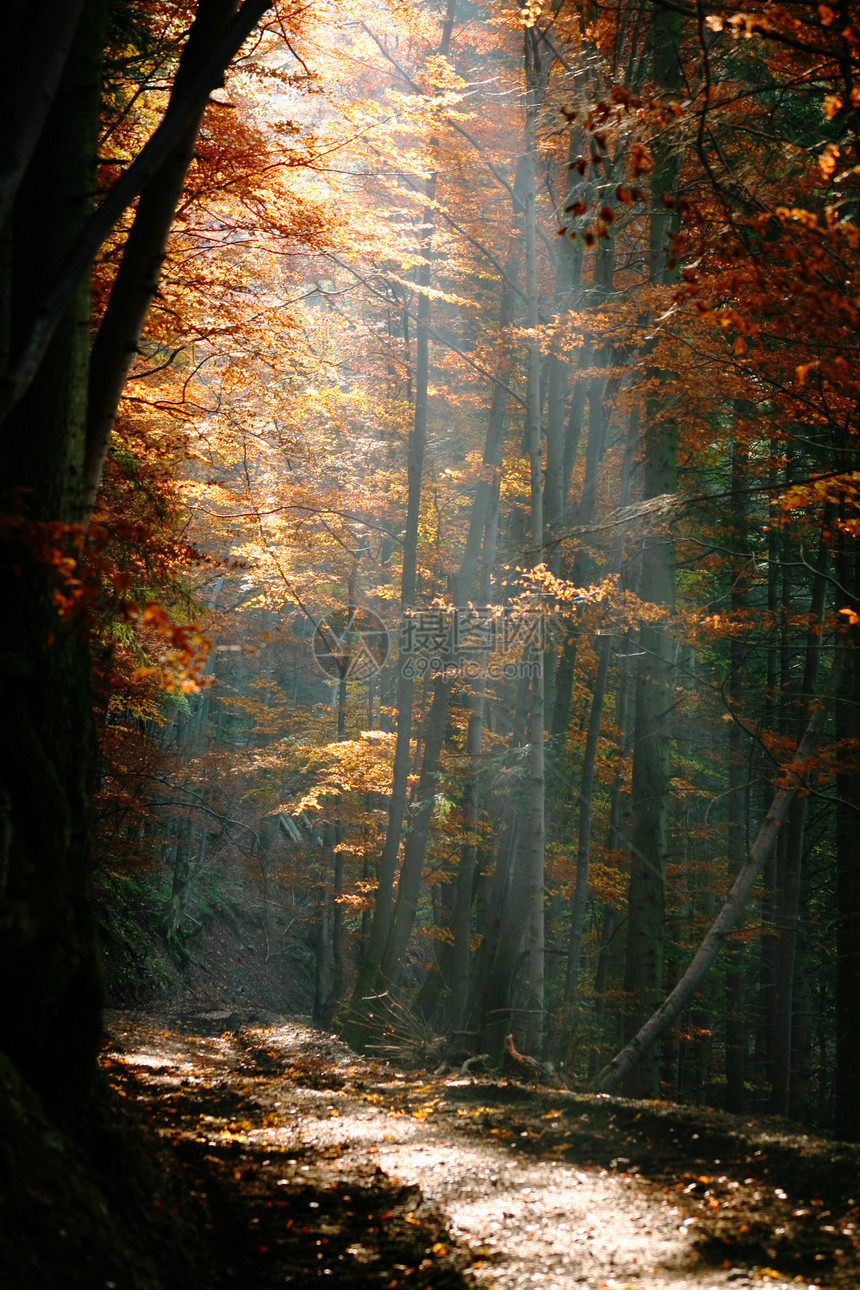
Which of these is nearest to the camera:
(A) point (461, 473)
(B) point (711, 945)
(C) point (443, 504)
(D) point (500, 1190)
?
(D) point (500, 1190)

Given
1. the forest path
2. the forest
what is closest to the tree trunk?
the forest

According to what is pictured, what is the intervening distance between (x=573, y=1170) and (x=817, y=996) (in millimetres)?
15979

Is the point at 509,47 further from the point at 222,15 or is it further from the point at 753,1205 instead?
the point at 753,1205

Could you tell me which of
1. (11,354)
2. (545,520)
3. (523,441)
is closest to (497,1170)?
(11,354)

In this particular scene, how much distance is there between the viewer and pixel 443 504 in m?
17.9

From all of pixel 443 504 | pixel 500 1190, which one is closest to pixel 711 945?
pixel 500 1190

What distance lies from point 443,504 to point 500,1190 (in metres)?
14.4

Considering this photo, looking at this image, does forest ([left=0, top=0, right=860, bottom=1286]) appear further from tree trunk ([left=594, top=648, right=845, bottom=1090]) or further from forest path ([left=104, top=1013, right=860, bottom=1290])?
forest path ([left=104, top=1013, right=860, bottom=1290])

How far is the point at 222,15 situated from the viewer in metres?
4.15

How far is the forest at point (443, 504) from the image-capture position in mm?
3770

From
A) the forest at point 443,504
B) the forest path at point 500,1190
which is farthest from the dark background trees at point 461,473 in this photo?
the forest path at point 500,1190

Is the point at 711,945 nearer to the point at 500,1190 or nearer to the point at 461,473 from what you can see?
the point at 500,1190

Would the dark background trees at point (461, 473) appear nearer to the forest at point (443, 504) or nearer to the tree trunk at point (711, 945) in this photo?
the forest at point (443, 504)

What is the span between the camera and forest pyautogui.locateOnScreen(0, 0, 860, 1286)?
3.77m
